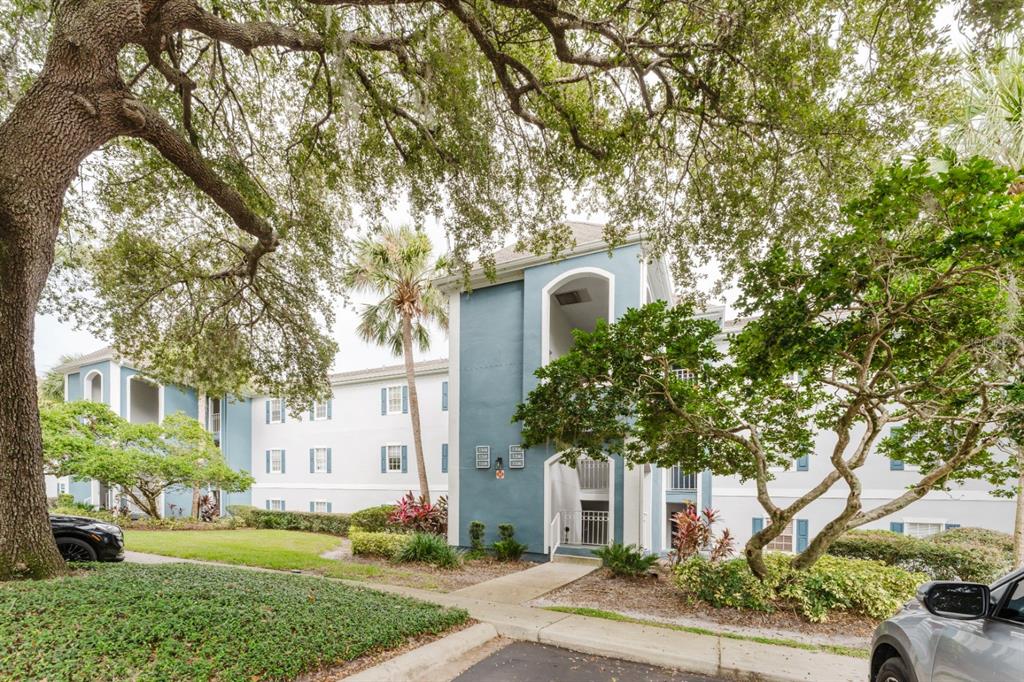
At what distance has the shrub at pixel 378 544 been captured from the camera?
459 inches

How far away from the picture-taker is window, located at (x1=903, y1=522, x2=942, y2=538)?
13930 millimetres

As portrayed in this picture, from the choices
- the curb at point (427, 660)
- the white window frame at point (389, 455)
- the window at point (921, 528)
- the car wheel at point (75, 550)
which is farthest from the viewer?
the white window frame at point (389, 455)

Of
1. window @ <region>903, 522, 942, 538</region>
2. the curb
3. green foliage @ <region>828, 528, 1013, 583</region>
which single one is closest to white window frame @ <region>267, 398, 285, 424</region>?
the curb

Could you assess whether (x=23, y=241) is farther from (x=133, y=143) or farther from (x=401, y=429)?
(x=401, y=429)

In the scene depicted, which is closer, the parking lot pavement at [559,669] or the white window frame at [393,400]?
the parking lot pavement at [559,669]

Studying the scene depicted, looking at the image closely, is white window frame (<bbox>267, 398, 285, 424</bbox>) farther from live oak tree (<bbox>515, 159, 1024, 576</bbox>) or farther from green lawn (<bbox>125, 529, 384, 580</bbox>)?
live oak tree (<bbox>515, 159, 1024, 576</bbox>)

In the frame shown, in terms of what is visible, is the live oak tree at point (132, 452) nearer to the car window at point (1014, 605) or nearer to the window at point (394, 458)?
the window at point (394, 458)

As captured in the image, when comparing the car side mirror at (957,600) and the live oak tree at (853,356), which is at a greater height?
the live oak tree at (853,356)

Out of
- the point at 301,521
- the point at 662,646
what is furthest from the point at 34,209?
the point at 301,521

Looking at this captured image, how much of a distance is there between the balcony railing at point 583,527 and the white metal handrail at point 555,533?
63 mm

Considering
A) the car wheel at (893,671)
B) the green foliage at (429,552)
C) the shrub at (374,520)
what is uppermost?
the car wheel at (893,671)

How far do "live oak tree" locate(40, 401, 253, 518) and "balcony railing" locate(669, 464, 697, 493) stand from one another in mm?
15736

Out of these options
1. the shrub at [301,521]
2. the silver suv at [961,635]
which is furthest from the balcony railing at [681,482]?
the silver suv at [961,635]

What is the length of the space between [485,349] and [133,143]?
27.3ft
